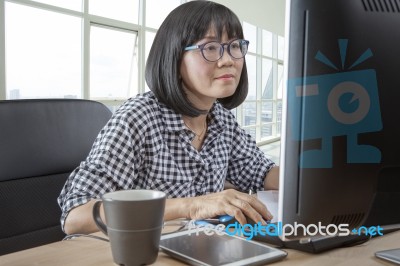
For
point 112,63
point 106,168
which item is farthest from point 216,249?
point 112,63

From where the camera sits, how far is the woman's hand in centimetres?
79

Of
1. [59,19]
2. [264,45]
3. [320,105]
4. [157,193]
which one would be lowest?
[157,193]

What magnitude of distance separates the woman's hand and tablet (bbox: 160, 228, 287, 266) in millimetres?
43

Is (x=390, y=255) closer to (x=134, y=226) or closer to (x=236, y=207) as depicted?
(x=236, y=207)

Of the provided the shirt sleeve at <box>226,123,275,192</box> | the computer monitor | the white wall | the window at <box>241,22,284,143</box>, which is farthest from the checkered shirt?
the window at <box>241,22,284,143</box>

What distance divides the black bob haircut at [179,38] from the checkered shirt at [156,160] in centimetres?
4

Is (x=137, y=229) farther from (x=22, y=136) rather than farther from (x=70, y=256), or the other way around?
(x=22, y=136)

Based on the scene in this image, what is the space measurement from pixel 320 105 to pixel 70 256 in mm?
486

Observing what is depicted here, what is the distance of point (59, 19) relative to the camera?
4.15 meters

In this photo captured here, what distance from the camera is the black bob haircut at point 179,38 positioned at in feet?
4.11

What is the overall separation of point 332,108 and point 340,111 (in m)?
0.01

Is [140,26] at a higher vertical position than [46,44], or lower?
higher

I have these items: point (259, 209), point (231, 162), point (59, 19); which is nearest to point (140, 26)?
point (59, 19)

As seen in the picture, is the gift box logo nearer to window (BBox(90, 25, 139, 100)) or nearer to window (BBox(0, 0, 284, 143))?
window (BBox(0, 0, 284, 143))
